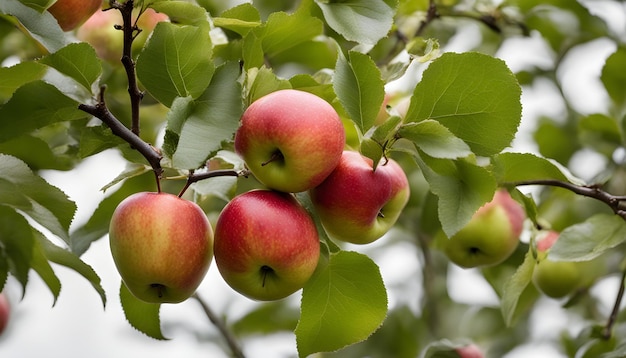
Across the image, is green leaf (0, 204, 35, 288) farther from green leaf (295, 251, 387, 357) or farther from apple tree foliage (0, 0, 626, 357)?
green leaf (295, 251, 387, 357)

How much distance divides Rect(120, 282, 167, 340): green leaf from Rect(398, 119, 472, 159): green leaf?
38 cm

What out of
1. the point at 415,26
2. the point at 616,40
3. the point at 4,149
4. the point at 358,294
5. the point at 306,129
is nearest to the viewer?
the point at 306,129

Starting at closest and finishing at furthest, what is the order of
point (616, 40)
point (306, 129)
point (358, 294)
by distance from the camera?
point (306, 129) → point (358, 294) → point (616, 40)

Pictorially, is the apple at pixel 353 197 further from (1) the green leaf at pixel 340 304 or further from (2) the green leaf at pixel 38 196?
(2) the green leaf at pixel 38 196

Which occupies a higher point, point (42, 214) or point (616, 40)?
point (42, 214)

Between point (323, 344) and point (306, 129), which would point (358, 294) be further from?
point (306, 129)

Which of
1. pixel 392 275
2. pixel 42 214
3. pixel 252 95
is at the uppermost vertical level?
pixel 252 95

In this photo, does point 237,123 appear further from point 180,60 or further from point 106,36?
point 106,36

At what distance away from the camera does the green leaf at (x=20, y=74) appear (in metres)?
0.87

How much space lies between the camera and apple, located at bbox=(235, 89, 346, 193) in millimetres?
848

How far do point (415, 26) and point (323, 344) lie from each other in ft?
2.45

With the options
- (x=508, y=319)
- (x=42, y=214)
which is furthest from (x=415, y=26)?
(x=42, y=214)

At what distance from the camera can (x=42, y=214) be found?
95 cm

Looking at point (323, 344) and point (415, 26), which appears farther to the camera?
point (415, 26)
